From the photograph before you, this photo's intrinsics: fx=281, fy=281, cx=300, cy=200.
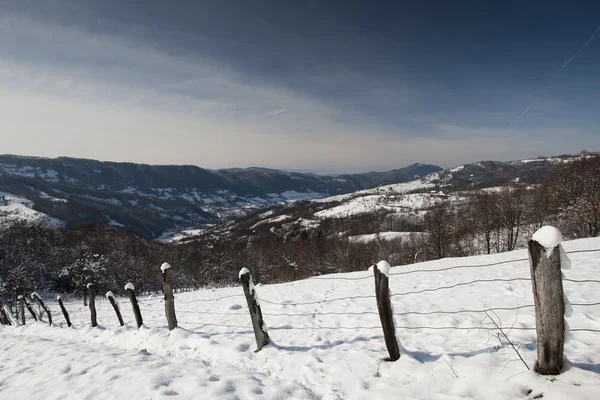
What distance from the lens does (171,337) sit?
26.2 feet

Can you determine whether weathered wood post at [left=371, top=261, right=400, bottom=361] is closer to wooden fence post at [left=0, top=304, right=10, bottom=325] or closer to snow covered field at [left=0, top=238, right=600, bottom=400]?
snow covered field at [left=0, top=238, right=600, bottom=400]

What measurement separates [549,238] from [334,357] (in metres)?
4.19

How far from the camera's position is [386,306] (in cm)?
473

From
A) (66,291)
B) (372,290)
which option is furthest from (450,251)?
(66,291)

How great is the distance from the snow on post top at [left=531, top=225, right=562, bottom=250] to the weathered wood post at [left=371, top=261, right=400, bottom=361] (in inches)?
80.2

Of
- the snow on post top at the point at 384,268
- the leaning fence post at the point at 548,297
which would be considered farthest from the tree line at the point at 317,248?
the leaning fence post at the point at 548,297

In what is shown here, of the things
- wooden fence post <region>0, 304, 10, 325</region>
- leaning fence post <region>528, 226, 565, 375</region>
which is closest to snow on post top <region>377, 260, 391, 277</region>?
leaning fence post <region>528, 226, 565, 375</region>

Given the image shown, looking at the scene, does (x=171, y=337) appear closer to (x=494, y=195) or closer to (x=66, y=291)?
(x=494, y=195)

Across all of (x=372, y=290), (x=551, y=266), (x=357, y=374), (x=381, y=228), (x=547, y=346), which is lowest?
(x=381, y=228)

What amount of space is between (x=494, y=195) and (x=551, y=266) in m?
52.7

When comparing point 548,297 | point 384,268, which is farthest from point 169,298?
point 548,297

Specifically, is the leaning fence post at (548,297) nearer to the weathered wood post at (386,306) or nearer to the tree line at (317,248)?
the weathered wood post at (386,306)

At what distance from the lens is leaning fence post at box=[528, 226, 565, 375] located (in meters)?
3.22

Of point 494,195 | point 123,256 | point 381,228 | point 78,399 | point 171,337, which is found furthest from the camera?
point 381,228
